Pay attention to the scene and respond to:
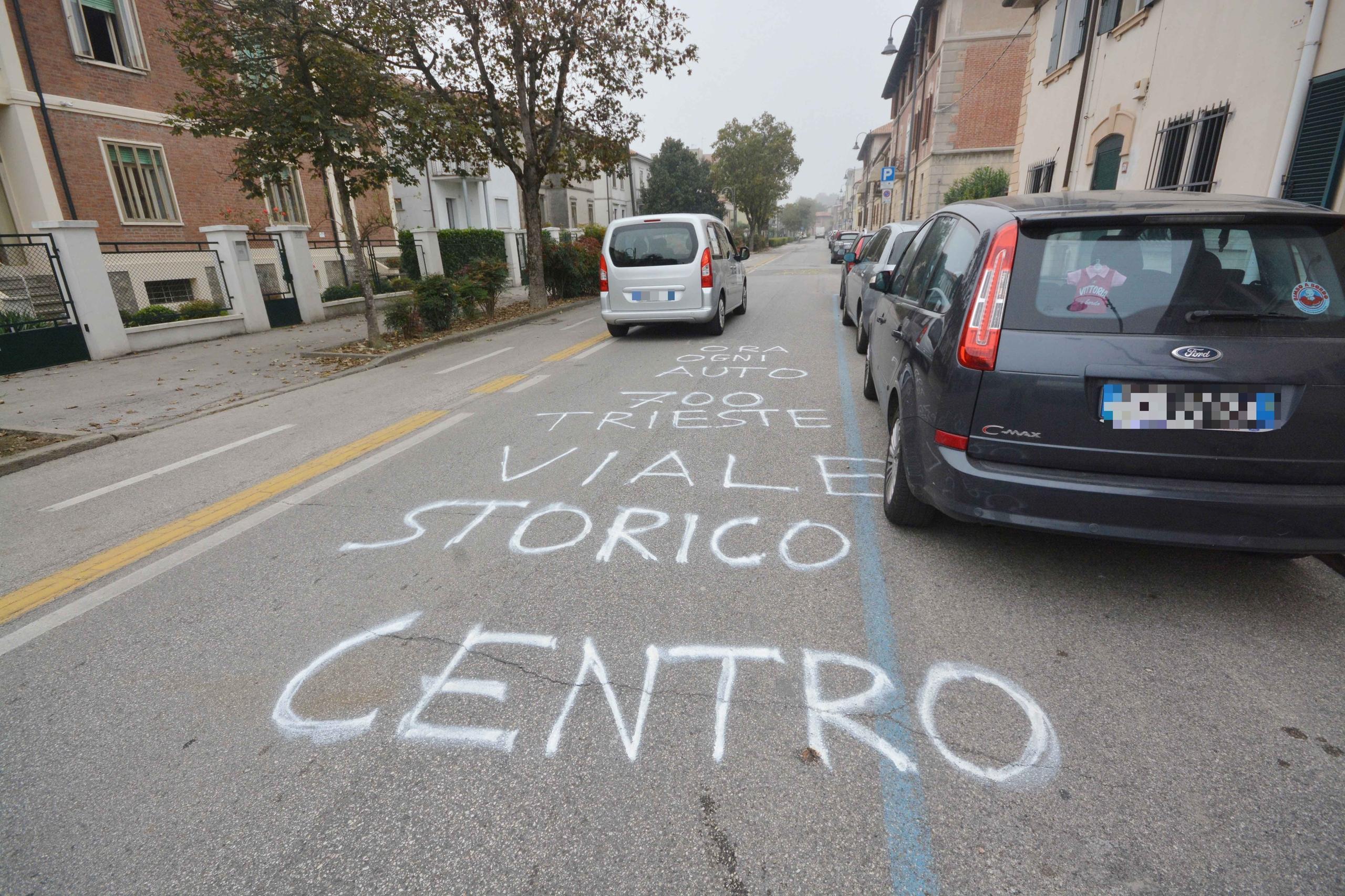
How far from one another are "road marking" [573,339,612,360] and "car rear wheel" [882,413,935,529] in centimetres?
627

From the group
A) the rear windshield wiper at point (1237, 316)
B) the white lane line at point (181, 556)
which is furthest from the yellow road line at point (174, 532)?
the rear windshield wiper at point (1237, 316)

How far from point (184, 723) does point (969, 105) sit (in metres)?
31.0

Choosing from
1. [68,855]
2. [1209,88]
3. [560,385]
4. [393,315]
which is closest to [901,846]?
[68,855]

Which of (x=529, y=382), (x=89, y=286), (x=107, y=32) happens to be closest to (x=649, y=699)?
(x=529, y=382)

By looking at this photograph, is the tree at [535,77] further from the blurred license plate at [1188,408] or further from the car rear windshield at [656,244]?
the blurred license plate at [1188,408]

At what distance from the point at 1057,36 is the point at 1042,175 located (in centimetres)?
254

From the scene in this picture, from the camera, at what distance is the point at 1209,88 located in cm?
812

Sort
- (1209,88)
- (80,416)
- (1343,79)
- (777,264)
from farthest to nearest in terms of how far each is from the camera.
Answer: (777,264) < (1209,88) < (80,416) < (1343,79)

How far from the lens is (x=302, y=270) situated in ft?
49.0

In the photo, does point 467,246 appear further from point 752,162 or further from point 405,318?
point 752,162

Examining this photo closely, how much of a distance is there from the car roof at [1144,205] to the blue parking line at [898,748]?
1.76 meters

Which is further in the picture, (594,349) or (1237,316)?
(594,349)

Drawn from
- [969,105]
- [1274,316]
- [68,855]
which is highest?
[969,105]

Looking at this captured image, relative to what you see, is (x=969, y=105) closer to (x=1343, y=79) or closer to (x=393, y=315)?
(x=1343, y=79)
